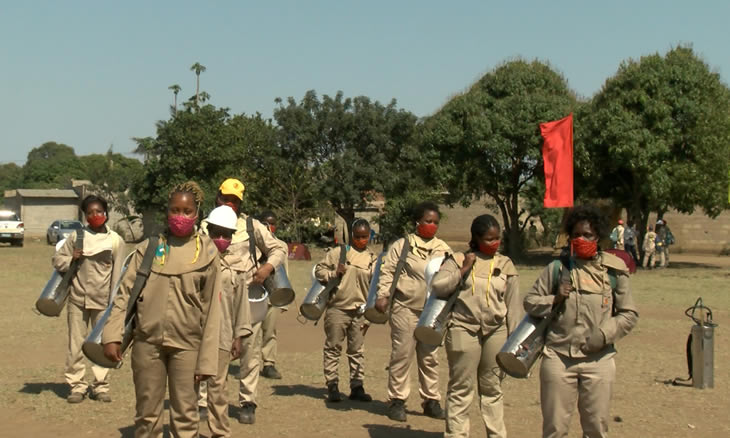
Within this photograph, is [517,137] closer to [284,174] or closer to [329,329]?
[284,174]

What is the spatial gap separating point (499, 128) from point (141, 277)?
27156 mm

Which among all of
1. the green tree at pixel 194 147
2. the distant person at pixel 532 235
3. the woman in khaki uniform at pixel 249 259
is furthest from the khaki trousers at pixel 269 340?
the distant person at pixel 532 235

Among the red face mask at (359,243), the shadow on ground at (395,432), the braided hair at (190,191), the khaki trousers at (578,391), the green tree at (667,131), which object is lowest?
the shadow on ground at (395,432)

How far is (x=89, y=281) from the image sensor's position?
850 cm

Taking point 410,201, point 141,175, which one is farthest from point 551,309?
point 141,175

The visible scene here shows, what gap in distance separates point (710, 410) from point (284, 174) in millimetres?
31802

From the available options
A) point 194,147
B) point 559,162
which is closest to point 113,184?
point 194,147

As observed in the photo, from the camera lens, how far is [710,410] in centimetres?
848

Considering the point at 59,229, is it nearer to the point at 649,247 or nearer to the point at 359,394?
the point at 649,247

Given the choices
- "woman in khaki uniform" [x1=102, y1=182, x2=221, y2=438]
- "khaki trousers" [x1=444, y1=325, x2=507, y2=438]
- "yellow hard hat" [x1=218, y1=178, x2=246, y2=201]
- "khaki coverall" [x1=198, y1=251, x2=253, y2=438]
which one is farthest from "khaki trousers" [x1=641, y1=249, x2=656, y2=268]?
"woman in khaki uniform" [x1=102, y1=182, x2=221, y2=438]

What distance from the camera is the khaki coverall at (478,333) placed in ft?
20.9

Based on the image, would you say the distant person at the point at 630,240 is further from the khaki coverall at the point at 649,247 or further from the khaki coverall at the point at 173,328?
the khaki coverall at the point at 173,328

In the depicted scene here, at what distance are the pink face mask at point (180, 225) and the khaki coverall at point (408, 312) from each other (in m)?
2.69

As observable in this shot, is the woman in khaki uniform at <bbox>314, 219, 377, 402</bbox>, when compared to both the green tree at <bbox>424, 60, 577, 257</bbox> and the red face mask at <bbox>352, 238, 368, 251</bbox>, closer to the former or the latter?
the red face mask at <bbox>352, 238, 368, 251</bbox>
